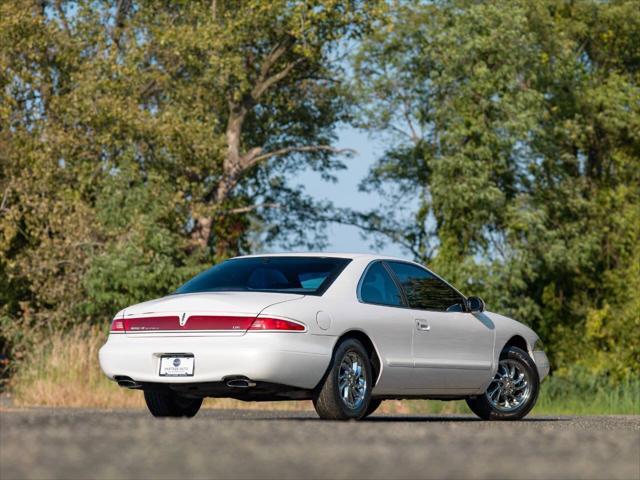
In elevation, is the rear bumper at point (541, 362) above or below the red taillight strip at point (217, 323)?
below

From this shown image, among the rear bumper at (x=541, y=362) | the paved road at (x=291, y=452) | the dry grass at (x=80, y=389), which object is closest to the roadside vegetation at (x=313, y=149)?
the dry grass at (x=80, y=389)

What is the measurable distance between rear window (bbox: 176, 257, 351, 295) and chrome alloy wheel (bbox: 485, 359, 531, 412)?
2.35m

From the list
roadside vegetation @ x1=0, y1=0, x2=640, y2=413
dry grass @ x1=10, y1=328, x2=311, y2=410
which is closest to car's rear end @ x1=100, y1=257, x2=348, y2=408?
dry grass @ x1=10, y1=328, x2=311, y2=410

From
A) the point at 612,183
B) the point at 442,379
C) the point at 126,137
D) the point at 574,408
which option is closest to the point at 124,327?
the point at 442,379

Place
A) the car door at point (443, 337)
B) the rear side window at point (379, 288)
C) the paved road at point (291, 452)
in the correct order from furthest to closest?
the car door at point (443, 337) → the rear side window at point (379, 288) → the paved road at point (291, 452)

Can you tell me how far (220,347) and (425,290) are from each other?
268 centimetres

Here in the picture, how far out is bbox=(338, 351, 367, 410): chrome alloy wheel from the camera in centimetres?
1078

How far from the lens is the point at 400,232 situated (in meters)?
35.8

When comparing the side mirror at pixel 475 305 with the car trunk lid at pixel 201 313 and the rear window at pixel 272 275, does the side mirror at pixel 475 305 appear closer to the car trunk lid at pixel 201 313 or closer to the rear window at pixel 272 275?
the rear window at pixel 272 275

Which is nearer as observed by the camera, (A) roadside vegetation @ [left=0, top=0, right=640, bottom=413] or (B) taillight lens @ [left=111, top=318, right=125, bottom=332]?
(B) taillight lens @ [left=111, top=318, right=125, bottom=332]

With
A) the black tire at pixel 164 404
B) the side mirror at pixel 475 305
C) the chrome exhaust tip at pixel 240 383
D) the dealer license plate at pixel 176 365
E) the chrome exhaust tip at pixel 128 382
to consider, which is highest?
the side mirror at pixel 475 305

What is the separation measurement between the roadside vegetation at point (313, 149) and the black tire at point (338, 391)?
12.4 m

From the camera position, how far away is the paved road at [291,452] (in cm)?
593

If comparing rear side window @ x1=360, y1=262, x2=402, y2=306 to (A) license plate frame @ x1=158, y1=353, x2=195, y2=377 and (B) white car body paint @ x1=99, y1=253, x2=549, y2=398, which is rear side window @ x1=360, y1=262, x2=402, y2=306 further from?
(A) license plate frame @ x1=158, y1=353, x2=195, y2=377
